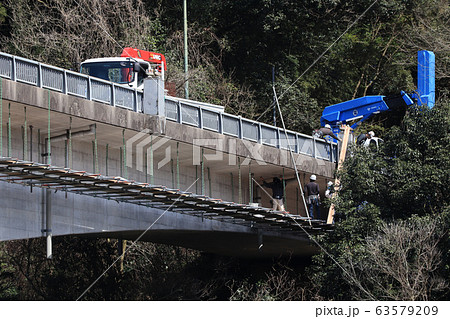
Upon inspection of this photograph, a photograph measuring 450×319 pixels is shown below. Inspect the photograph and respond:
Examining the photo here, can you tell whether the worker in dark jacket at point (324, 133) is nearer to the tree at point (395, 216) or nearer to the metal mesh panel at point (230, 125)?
the metal mesh panel at point (230, 125)

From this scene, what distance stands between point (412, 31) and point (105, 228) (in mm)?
29499

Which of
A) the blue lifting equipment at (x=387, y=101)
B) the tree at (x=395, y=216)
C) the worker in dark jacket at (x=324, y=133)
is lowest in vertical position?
the tree at (x=395, y=216)

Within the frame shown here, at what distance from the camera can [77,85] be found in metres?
36.1

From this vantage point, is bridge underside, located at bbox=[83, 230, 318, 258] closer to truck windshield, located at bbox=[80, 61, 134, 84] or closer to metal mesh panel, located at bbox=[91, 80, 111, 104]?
metal mesh panel, located at bbox=[91, 80, 111, 104]

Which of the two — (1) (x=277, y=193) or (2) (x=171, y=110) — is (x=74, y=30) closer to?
(2) (x=171, y=110)

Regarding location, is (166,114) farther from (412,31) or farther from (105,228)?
(412,31)

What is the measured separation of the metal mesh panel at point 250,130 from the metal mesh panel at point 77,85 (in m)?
9.00

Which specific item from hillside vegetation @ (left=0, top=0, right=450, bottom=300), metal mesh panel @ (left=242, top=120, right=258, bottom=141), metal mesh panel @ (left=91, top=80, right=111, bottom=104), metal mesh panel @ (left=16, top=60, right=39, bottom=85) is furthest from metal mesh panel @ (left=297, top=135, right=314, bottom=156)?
metal mesh panel @ (left=16, top=60, right=39, bottom=85)

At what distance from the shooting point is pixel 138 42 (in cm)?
5556

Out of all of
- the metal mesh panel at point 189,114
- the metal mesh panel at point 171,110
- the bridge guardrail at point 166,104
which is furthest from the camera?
the metal mesh panel at point 189,114

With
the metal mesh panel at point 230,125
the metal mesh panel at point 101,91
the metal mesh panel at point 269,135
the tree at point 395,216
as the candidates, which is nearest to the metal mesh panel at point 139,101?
the metal mesh panel at point 101,91

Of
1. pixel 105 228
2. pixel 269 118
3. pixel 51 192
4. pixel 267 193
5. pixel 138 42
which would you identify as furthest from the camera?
pixel 269 118

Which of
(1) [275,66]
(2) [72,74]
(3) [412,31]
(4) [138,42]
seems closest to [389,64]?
(3) [412,31]

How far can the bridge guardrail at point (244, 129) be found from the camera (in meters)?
40.3
